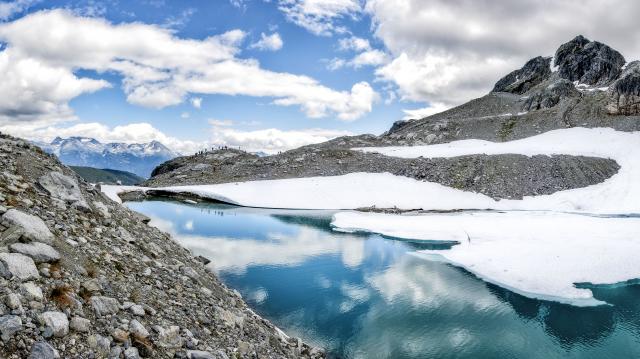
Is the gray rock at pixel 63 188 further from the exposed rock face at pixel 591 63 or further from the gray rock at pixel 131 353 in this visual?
the exposed rock face at pixel 591 63

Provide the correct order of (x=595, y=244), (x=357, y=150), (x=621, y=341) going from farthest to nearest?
(x=357, y=150) → (x=595, y=244) → (x=621, y=341)

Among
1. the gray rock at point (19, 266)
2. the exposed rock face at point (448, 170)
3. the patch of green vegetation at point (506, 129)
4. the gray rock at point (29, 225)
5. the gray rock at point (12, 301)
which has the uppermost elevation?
the patch of green vegetation at point (506, 129)

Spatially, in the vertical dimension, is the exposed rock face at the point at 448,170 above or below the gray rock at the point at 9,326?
above

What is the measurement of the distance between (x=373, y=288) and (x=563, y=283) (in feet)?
38.3

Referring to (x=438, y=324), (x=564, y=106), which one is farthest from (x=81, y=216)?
(x=564, y=106)

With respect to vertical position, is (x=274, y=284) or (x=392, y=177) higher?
(x=392, y=177)

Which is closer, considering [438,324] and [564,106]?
[438,324]

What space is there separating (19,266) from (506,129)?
100 meters

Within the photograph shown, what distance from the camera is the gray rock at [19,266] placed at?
870 cm

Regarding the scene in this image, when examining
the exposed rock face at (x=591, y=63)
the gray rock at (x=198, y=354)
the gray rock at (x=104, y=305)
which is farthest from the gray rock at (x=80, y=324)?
the exposed rock face at (x=591, y=63)

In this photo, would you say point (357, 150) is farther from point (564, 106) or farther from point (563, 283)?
point (563, 283)

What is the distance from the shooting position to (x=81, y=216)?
1380 centimetres

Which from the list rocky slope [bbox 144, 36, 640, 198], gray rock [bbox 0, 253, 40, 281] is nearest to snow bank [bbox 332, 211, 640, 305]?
rocky slope [bbox 144, 36, 640, 198]

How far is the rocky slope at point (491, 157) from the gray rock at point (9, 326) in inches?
2397
